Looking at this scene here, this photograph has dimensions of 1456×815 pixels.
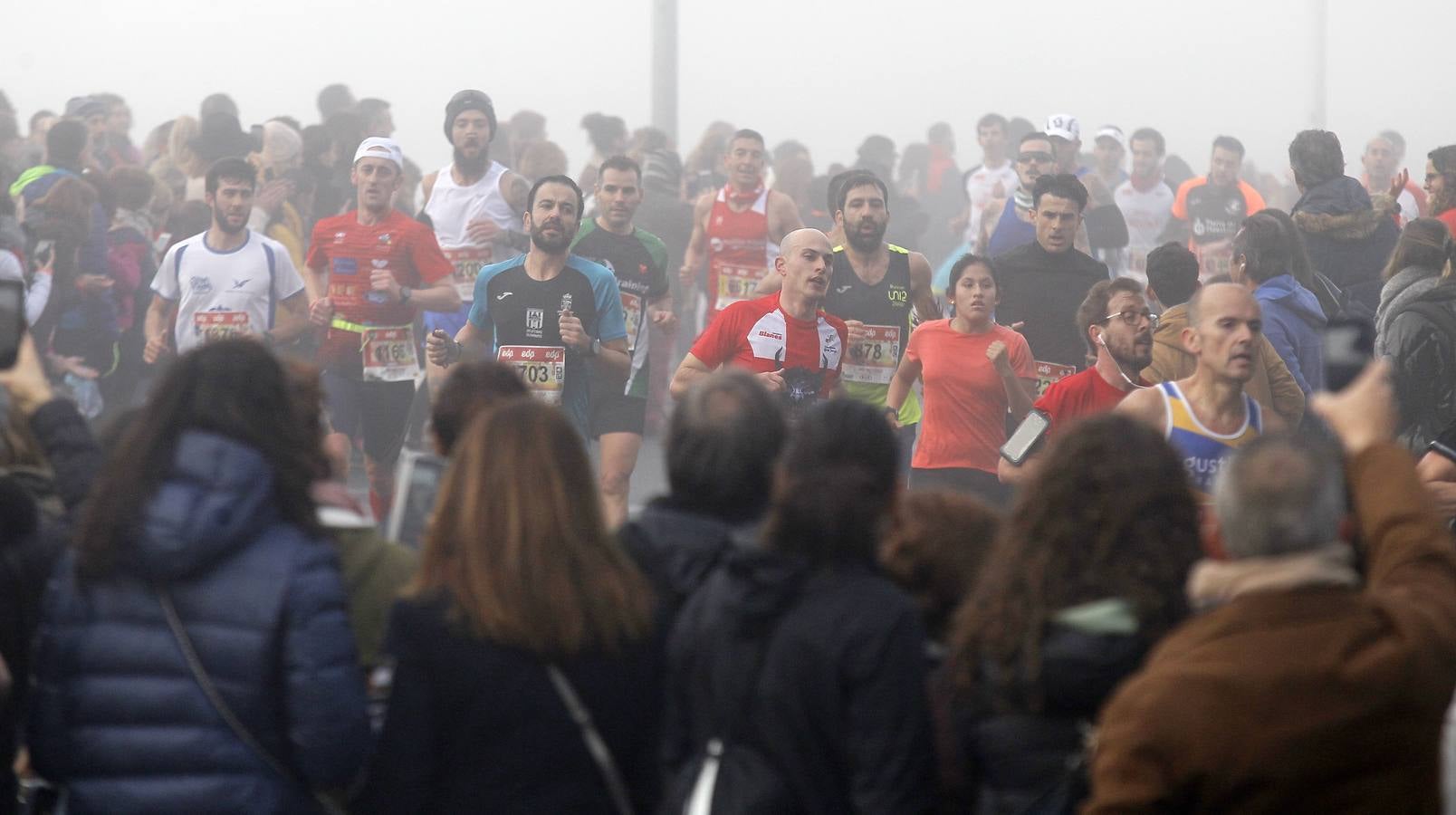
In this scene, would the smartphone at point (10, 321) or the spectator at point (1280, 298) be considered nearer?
the smartphone at point (10, 321)

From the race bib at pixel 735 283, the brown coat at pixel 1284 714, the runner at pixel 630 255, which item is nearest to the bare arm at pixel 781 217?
the race bib at pixel 735 283

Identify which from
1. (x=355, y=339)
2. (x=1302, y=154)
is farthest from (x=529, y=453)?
(x=1302, y=154)

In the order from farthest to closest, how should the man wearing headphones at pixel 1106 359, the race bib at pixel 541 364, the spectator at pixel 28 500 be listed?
1. the race bib at pixel 541 364
2. the man wearing headphones at pixel 1106 359
3. the spectator at pixel 28 500

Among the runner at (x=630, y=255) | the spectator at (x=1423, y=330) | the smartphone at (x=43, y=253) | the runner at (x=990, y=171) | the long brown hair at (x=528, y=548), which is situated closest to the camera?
the long brown hair at (x=528, y=548)

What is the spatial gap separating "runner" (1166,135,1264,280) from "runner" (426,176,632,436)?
256 inches

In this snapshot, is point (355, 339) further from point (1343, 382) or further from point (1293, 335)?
point (1343, 382)

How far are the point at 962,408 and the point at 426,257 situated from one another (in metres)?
3.20

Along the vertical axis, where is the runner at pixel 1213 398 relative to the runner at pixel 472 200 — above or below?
below

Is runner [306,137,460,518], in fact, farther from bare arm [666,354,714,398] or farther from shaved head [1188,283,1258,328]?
shaved head [1188,283,1258,328]

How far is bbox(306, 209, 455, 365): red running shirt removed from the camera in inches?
356

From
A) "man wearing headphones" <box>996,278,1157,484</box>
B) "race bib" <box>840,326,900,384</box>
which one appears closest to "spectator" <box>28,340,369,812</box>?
"man wearing headphones" <box>996,278,1157,484</box>

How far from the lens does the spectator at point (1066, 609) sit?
2789 millimetres

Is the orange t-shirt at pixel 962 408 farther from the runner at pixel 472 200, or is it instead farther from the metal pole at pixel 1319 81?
the metal pole at pixel 1319 81

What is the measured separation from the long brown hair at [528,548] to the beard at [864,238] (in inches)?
221
